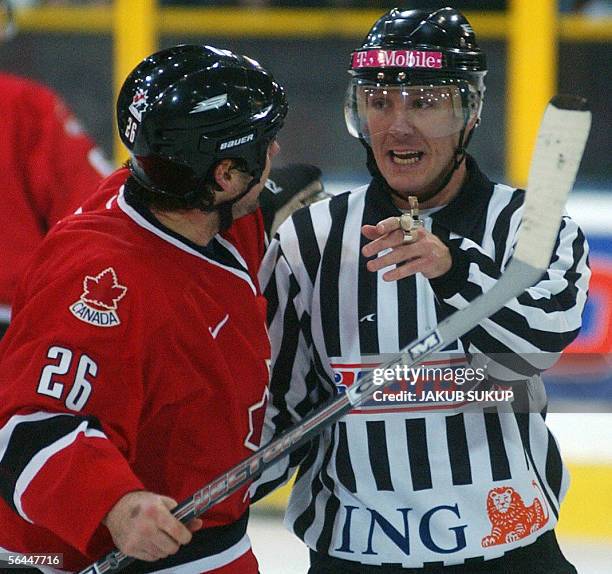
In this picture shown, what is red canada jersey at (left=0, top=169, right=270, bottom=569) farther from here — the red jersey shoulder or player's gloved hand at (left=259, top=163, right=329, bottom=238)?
player's gloved hand at (left=259, top=163, right=329, bottom=238)

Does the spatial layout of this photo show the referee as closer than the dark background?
Yes

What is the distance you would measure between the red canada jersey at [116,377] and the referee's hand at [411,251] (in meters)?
0.25

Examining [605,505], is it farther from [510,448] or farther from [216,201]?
[216,201]

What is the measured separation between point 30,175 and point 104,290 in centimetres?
95

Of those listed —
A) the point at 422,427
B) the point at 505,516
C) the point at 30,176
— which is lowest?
the point at 505,516

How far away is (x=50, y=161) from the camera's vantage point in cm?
229

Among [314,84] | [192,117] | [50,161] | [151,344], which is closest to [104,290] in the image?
[151,344]

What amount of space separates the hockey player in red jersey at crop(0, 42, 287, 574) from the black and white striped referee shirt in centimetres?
12

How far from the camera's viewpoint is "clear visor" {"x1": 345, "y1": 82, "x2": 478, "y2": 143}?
1.64 m

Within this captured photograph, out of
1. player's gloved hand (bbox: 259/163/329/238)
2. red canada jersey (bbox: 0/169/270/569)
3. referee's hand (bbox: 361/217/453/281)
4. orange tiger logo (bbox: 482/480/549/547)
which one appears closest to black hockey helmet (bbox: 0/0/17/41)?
player's gloved hand (bbox: 259/163/329/238)

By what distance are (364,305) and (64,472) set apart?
0.50m

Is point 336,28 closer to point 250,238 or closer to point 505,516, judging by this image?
point 250,238

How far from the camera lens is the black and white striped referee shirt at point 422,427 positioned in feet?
5.28

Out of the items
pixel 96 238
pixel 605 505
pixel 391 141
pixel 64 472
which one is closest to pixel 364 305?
pixel 391 141
